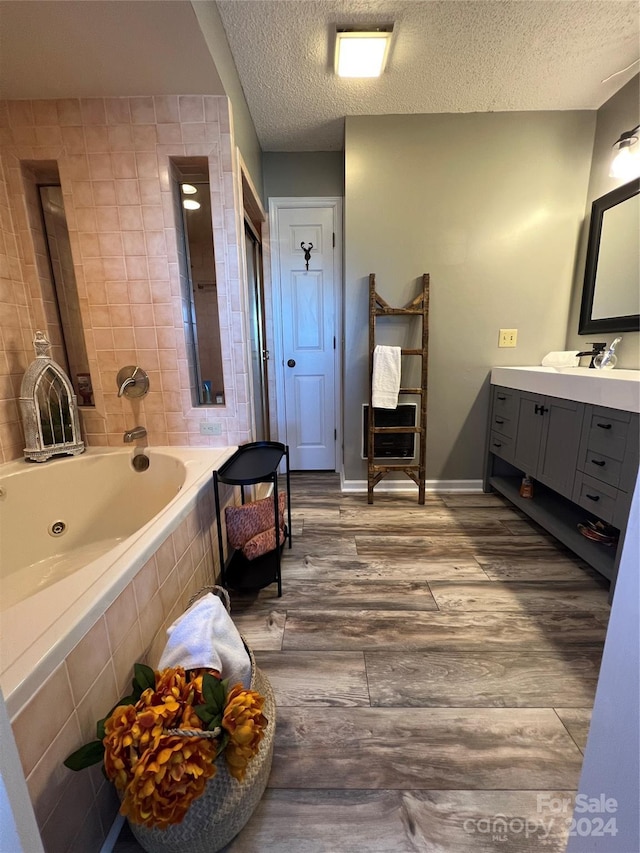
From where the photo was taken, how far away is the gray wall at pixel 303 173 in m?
2.48

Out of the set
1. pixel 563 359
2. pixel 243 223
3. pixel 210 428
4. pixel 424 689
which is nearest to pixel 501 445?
pixel 563 359

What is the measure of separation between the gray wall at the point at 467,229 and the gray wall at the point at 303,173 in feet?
1.54

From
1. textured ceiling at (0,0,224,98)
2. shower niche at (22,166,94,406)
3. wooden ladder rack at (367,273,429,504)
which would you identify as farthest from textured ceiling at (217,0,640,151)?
shower niche at (22,166,94,406)

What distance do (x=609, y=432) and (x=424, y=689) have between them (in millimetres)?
1223

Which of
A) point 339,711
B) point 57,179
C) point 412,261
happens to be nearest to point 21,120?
point 57,179

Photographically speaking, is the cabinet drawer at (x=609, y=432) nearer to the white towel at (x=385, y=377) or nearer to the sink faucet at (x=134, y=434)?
Result: the white towel at (x=385, y=377)

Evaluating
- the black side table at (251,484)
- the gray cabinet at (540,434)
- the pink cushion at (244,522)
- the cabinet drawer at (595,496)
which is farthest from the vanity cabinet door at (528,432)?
the pink cushion at (244,522)

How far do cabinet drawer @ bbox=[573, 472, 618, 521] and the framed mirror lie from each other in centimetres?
94

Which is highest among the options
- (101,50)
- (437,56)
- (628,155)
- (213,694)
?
(437,56)

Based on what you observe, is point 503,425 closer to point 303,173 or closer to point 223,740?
point 223,740

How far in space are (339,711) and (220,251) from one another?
76.6 inches

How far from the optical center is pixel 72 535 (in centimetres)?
151

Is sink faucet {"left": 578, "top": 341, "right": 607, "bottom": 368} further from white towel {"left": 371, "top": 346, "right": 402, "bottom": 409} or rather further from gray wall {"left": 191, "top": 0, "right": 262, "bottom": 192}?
gray wall {"left": 191, "top": 0, "right": 262, "bottom": 192}

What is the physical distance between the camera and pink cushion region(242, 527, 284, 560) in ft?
4.79
